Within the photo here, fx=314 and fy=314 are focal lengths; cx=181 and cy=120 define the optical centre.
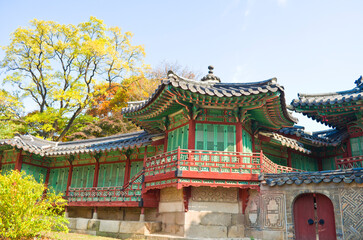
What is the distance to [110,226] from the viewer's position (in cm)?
1483

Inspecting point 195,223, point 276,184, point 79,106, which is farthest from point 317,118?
point 79,106

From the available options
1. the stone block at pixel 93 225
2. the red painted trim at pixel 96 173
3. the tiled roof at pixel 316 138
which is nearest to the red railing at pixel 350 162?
the tiled roof at pixel 316 138

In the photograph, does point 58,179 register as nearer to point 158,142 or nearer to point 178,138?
point 158,142

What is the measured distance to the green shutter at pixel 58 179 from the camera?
843 inches

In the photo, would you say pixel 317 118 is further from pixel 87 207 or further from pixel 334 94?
pixel 87 207

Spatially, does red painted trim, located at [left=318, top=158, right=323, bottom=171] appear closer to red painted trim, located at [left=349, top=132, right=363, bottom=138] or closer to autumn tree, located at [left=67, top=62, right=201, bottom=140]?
red painted trim, located at [left=349, top=132, right=363, bottom=138]

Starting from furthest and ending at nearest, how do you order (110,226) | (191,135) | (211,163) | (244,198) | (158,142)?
1. (158,142)
2. (110,226)
3. (191,135)
4. (211,163)
5. (244,198)

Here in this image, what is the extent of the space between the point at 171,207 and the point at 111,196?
3.81 m

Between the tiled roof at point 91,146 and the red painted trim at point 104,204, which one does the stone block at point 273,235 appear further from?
the tiled roof at point 91,146

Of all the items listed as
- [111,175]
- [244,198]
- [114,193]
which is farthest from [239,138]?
[111,175]

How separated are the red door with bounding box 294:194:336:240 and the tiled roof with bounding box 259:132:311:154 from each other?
202 inches

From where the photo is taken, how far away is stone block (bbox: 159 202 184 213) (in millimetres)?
13734

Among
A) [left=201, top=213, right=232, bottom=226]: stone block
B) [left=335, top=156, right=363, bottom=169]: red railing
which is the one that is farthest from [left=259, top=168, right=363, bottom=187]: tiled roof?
[left=335, top=156, right=363, bottom=169]: red railing

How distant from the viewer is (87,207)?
1848 cm
